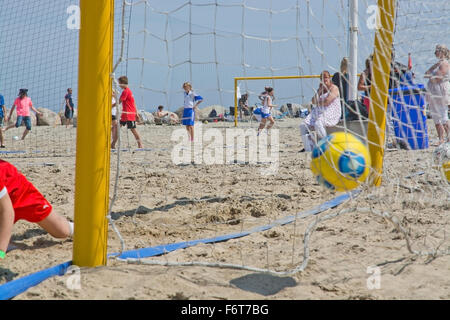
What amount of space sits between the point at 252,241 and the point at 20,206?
1450mm

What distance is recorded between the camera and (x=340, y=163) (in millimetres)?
2457

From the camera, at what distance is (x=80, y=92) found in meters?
2.25

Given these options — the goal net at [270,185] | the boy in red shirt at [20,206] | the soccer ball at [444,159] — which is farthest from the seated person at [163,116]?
the soccer ball at [444,159]

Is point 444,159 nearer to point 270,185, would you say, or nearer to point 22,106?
point 270,185

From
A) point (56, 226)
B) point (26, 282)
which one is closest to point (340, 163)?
point (26, 282)

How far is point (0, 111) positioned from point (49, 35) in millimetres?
4082

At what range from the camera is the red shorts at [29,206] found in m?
2.79

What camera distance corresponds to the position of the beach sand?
217 cm

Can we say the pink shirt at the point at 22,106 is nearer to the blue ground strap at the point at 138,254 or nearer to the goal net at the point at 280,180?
the goal net at the point at 280,180

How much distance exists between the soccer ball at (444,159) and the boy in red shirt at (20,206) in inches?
113

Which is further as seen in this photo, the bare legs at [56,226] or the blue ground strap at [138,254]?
the bare legs at [56,226]

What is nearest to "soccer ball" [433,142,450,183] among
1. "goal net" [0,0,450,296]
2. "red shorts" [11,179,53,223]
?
"goal net" [0,0,450,296]
